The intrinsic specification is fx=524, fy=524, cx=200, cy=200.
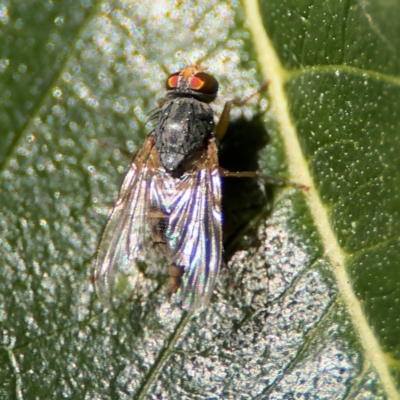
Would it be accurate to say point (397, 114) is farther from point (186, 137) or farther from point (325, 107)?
point (186, 137)

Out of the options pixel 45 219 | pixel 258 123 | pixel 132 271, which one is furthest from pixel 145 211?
pixel 258 123

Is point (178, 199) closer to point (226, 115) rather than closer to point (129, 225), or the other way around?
point (129, 225)

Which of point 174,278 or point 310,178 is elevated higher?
point 310,178

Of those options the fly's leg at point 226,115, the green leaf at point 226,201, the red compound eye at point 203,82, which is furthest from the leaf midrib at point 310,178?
the red compound eye at point 203,82

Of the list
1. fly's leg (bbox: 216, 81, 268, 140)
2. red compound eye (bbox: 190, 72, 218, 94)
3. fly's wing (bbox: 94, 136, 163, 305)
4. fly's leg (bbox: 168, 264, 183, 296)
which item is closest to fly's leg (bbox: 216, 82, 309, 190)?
fly's leg (bbox: 216, 81, 268, 140)

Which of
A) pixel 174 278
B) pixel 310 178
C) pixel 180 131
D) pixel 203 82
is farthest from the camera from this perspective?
pixel 180 131

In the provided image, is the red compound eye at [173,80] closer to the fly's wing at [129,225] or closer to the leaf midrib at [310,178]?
the fly's wing at [129,225]

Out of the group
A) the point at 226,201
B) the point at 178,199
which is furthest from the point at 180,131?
the point at 226,201
